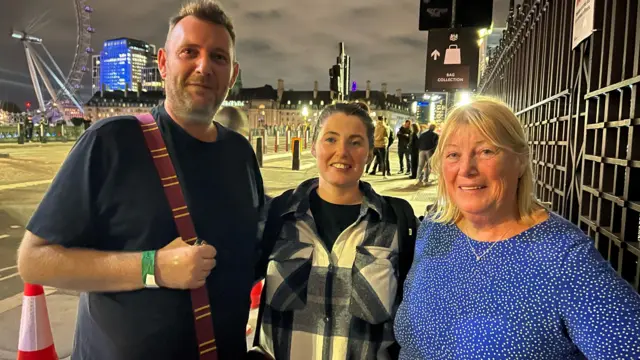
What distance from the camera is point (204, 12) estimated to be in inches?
67.0

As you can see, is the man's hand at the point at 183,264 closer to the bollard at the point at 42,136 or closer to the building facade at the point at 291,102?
the bollard at the point at 42,136

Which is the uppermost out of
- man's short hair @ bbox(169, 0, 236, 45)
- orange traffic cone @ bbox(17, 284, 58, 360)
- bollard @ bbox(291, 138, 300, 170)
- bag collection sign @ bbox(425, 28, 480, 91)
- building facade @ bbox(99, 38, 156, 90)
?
building facade @ bbox(99, 38, 156, 90)

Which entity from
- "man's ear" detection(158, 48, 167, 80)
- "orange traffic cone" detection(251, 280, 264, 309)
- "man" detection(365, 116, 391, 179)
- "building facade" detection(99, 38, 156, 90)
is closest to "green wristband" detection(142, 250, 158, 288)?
"man's ear" detection(158, 48, 167, 80)

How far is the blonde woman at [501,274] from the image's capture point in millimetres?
1203

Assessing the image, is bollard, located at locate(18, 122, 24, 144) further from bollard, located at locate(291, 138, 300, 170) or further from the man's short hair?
the man's short hair

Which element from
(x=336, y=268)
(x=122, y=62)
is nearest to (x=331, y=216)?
(x=336, y=268)

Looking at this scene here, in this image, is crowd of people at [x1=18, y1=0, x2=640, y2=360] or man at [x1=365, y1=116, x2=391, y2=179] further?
man at [x1=365, y1=116, x2=391, y2=179]

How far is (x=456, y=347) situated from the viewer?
1418 mm

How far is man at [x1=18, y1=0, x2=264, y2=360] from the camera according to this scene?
143 centimetres

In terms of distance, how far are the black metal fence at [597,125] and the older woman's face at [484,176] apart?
0.31 metres

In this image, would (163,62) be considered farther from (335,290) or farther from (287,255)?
(335,290)

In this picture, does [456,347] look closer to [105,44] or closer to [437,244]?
[437,244]

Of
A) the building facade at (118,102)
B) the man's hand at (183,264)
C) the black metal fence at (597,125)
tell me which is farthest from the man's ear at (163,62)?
the building facade at (118,102)

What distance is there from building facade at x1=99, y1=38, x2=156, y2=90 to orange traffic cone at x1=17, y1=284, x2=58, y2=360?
442ft
